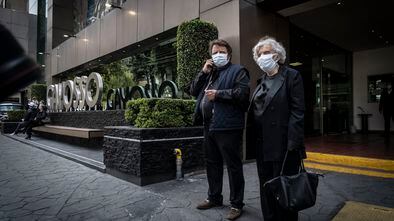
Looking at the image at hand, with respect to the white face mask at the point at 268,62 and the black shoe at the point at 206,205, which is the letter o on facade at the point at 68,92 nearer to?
the black shoe at the point at 206,205

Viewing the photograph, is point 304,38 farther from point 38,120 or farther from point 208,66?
point 38,120

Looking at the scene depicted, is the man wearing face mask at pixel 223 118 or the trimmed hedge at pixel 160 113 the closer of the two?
the man wearing face mask at pixel 223 118

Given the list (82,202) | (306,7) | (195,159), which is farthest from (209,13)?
(82,202)

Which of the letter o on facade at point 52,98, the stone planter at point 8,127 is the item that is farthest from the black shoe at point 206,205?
the stone planter at point 8,127

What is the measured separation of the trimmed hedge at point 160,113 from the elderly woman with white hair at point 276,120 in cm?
249

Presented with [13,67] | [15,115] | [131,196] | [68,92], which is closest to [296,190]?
[13,67]

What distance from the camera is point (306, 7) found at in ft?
24.8

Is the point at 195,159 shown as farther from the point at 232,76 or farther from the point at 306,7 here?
the point at 306,7

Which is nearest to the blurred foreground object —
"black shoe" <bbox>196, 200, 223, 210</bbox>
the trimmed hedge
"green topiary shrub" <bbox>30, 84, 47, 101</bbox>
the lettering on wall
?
"black shoe" <bbox>196, 200, 223, 210</bbox>

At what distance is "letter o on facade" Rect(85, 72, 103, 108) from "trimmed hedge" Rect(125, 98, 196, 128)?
449 centimetres

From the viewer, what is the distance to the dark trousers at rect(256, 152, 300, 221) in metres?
2.60

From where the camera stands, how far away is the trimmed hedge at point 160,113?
5.08 meters

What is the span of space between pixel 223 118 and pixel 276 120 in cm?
84

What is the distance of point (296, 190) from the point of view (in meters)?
2.32
